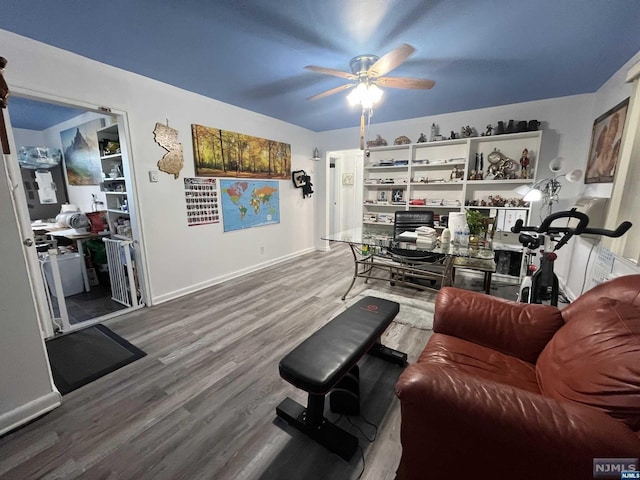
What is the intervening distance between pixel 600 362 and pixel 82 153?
5.91 meters

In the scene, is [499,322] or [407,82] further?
[407,82]

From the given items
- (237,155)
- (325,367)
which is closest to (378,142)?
(237,155)

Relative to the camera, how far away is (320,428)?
1.35 meters

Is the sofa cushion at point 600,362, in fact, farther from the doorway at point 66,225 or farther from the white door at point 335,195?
the white door at point 335,195

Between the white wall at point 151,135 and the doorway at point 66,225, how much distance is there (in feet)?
0.40

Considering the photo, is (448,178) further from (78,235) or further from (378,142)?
(78,235)

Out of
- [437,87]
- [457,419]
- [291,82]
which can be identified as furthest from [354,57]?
[457,419]

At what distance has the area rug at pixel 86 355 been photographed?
1792 mm

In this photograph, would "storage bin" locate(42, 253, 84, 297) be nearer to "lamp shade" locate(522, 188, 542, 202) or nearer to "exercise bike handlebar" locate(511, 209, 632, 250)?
"exercise bike handlebar" locate(511, 209, 632, 250)

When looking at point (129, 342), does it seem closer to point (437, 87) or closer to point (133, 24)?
point (133, 24)

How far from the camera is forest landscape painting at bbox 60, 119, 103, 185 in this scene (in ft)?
11.9

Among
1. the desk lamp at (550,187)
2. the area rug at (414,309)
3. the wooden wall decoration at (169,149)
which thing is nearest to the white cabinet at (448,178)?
the desk lamp at (550,187)

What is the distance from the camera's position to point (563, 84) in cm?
280

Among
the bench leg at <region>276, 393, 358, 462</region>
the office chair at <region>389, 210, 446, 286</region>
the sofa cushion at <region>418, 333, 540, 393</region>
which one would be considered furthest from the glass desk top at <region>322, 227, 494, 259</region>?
the bench leg at <region>276, 393, 358, 462</region>
